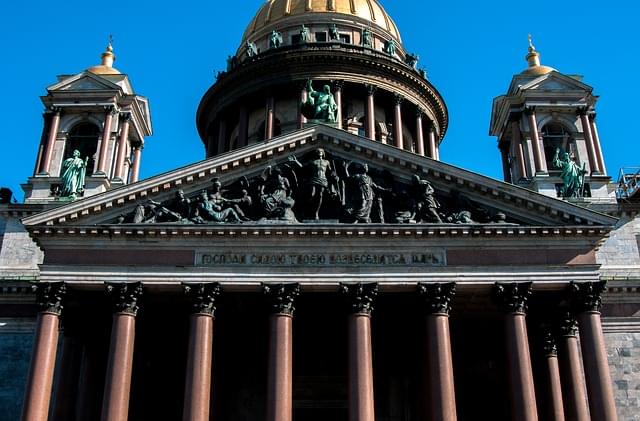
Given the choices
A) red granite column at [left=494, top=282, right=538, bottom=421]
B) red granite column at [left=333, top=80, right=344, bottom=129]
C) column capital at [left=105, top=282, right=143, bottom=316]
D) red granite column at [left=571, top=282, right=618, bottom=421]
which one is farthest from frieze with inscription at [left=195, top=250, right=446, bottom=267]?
red granite column at [left=333, top=80, right=344, bottom=129]

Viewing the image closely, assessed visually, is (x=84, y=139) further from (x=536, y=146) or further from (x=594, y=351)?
(x=594, y=351)

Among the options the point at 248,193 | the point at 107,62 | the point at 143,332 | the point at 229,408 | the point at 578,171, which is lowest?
the point at 229,408

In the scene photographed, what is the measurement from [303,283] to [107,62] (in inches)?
797

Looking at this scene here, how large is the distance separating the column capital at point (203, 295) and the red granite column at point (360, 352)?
420cm

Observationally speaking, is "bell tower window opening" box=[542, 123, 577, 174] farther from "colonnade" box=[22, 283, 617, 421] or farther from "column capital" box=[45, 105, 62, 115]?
"column capital" box=[45, 105, 62, 115]

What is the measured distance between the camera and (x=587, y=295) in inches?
979

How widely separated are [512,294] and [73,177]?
18252 millimetres

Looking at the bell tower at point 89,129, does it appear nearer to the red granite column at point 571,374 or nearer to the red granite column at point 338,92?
the red granite column at point 338,92

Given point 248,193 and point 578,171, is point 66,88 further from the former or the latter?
point 578,171

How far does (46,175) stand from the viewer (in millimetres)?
33781

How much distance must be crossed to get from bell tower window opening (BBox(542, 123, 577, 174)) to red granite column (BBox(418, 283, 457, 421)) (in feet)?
45.0

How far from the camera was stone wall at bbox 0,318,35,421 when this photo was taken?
95.3 ft

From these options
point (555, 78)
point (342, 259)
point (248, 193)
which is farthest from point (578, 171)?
point (248, 193)

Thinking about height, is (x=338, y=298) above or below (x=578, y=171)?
below
